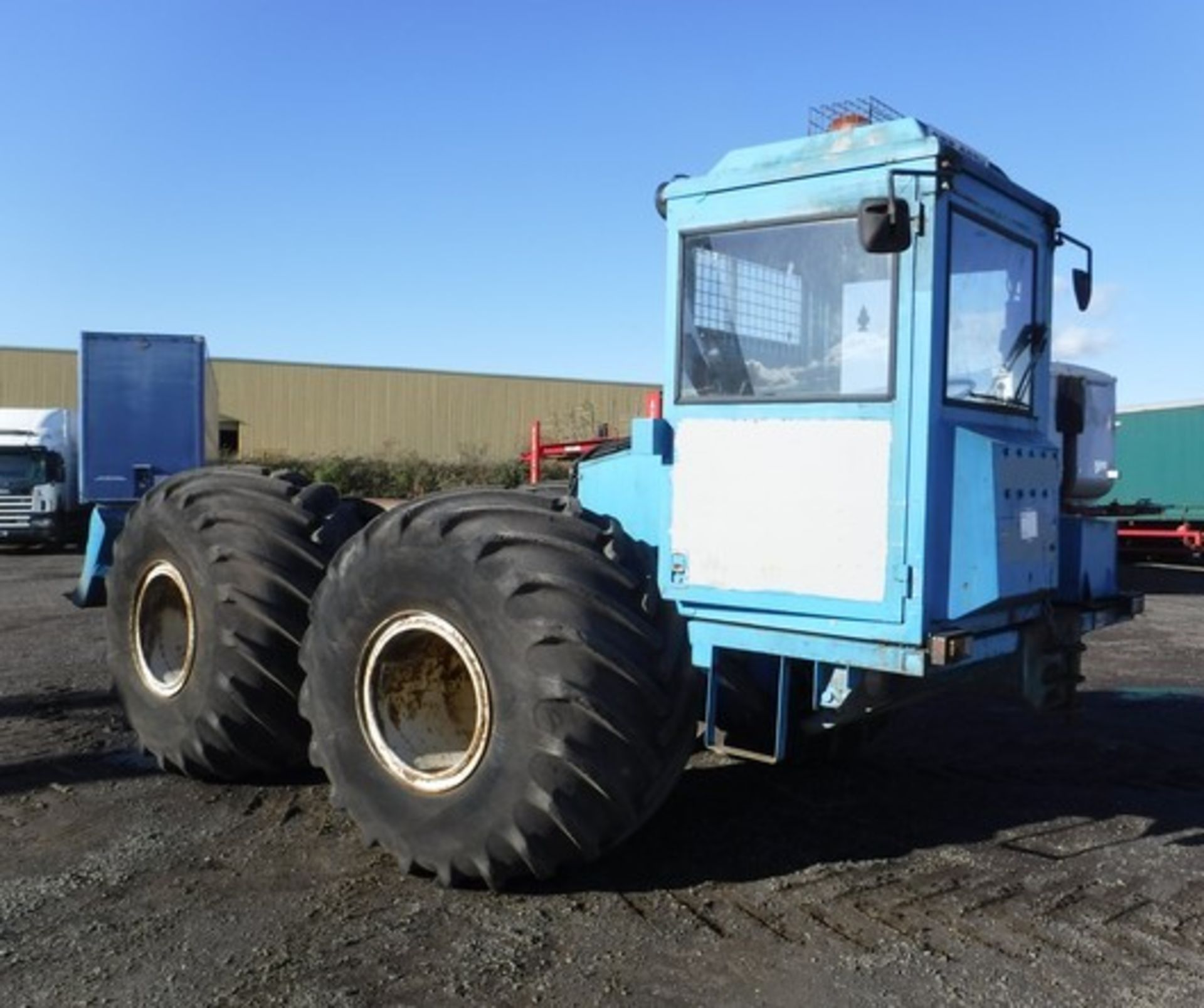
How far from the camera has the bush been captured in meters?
34.2

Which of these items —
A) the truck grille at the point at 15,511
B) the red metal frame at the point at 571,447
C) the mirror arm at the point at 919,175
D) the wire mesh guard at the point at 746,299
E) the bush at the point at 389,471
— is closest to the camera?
the mirror arm at the point at 919,175

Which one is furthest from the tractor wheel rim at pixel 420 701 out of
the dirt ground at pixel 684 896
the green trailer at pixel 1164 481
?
the green trailer at pixel 1164 481

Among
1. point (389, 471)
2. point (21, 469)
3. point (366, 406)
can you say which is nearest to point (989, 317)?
point (21, 469)

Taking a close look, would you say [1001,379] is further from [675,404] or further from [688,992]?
[688,992]

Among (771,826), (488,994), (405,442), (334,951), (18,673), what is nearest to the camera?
(488,994)

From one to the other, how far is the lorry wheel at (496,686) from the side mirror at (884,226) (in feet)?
4.56

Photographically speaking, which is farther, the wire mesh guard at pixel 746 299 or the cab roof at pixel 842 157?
the wire mesh guard at pixel 746 299

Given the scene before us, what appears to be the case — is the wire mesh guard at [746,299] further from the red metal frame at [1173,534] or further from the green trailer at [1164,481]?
the red metal frame at [1173,534]

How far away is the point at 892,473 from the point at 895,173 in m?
1.09

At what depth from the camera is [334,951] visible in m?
3.97

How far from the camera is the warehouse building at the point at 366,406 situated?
140ft

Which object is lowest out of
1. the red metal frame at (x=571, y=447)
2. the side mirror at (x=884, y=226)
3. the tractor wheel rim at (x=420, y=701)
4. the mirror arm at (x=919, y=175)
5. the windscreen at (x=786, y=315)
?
the tractor wheel rim at (x=420, y=701)

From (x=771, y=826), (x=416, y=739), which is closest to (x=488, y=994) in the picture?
(x=416, y=739)

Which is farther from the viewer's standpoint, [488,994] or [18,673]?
[18,673]
